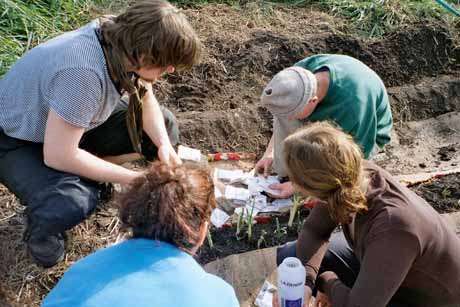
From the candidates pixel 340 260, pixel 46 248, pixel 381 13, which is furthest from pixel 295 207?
pixel 381 13

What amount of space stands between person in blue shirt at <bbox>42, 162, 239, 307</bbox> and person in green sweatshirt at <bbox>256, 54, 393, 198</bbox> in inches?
41.3

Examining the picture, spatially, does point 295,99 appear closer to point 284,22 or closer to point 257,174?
point 257,174

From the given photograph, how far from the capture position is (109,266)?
1696 millimetres

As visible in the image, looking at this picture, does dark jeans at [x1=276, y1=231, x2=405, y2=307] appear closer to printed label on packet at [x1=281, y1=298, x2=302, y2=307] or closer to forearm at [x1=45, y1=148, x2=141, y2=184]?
printed label on packet at [x1=281, y1=298, x2=302, y2=307]

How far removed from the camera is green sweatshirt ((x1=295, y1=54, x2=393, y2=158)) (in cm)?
296

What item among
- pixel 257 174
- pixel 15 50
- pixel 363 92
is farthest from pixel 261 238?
pixel 15 50

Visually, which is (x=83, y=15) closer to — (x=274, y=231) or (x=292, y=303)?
(x=274, y=231)

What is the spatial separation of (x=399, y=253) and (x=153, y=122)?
5.12ft

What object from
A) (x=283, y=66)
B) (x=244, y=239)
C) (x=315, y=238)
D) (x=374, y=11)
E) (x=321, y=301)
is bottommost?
(x=244, y=239)

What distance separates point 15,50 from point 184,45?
6.34 ft

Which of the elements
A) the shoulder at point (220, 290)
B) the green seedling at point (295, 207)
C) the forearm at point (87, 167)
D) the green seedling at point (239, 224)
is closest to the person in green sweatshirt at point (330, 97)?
the green seedling at point (295, 207)

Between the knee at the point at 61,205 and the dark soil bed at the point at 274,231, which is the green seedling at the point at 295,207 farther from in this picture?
the knee at the point at 61,205

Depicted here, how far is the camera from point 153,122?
3.19 metres

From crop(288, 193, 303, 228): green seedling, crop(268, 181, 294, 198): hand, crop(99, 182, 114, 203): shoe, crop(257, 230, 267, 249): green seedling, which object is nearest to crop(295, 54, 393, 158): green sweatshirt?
crop(288, 193, 303, 228): green seedling
